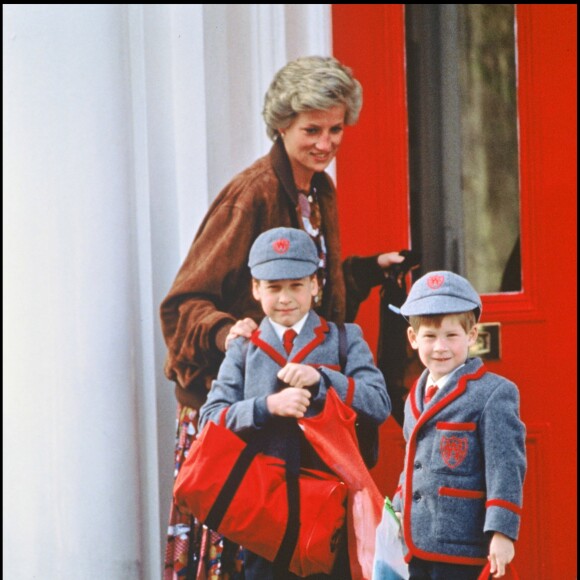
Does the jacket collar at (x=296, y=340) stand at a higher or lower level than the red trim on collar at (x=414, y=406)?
higher

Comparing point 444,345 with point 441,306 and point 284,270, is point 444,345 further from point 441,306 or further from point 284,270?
point 284,270

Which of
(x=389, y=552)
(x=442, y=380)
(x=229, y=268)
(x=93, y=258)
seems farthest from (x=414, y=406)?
(x=93, y=258)

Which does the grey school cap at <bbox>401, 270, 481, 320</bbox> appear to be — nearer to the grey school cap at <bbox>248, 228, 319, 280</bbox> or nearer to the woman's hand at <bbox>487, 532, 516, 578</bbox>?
the grey school cap at <bbox>248, 228, 319, 280</bbox>

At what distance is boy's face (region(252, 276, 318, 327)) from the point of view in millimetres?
2055

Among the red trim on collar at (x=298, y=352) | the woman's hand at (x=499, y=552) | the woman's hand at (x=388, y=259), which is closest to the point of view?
the woman's hand at (x=499, y=552)

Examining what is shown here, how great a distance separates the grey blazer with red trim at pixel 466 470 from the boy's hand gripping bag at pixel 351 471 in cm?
13

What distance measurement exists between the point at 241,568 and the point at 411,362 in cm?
65

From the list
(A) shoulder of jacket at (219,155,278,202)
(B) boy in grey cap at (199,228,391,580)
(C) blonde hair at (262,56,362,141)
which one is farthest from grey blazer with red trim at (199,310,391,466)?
(C) blonde hair at (262,56,362,141)

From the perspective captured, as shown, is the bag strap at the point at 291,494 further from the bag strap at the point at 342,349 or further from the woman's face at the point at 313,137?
the woman's face at the point at 313,137

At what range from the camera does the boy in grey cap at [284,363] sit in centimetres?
199

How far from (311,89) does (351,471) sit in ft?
2.81

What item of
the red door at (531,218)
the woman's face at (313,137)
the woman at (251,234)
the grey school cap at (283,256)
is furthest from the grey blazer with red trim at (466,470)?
the red door at (531,218)

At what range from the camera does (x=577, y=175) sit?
8.96ft

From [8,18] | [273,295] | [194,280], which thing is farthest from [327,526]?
[8,18]
